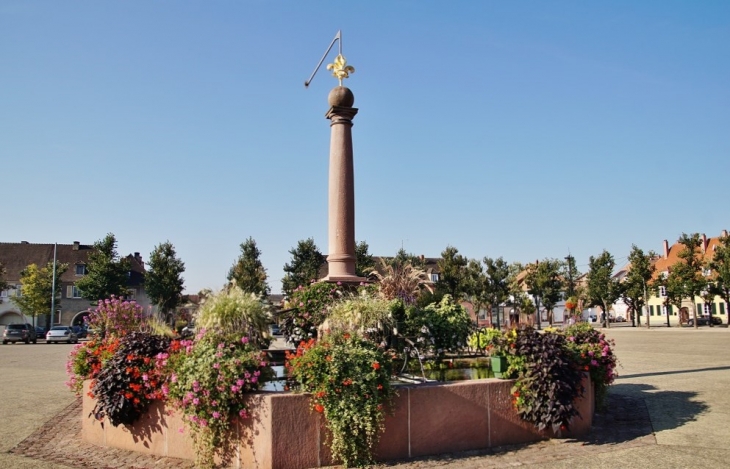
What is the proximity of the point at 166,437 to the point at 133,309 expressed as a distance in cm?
459

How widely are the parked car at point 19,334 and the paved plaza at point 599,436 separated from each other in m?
32.6

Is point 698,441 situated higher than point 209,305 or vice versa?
point 209,305

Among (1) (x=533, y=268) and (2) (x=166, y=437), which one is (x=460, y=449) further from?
(1) (x=533, y=268)

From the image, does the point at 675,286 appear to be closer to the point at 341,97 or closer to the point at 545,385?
the point at 341,97

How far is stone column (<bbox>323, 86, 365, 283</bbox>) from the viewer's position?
1238 cm

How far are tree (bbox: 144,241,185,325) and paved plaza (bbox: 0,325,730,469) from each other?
33043mm

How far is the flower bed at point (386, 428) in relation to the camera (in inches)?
275

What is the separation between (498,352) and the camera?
8.70 meters

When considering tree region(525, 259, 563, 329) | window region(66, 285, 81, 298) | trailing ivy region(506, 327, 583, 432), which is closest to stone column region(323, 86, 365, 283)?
trailing ivy region(506, 327, 583, 432)

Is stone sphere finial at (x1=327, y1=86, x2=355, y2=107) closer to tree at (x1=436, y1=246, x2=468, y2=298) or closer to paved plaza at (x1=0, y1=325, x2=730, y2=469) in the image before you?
paved plaza at (x1=0, y1=325, x2=730, y2=469)

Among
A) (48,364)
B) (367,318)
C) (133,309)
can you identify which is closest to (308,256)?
(48,364)

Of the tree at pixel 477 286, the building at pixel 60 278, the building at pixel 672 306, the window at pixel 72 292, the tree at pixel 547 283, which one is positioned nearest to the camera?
the tree at pixel 477 286

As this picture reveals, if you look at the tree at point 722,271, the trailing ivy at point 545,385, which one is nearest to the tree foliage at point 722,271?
the tree at point 722,271

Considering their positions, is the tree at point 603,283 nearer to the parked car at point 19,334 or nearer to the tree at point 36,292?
the parked car at point 19,334
